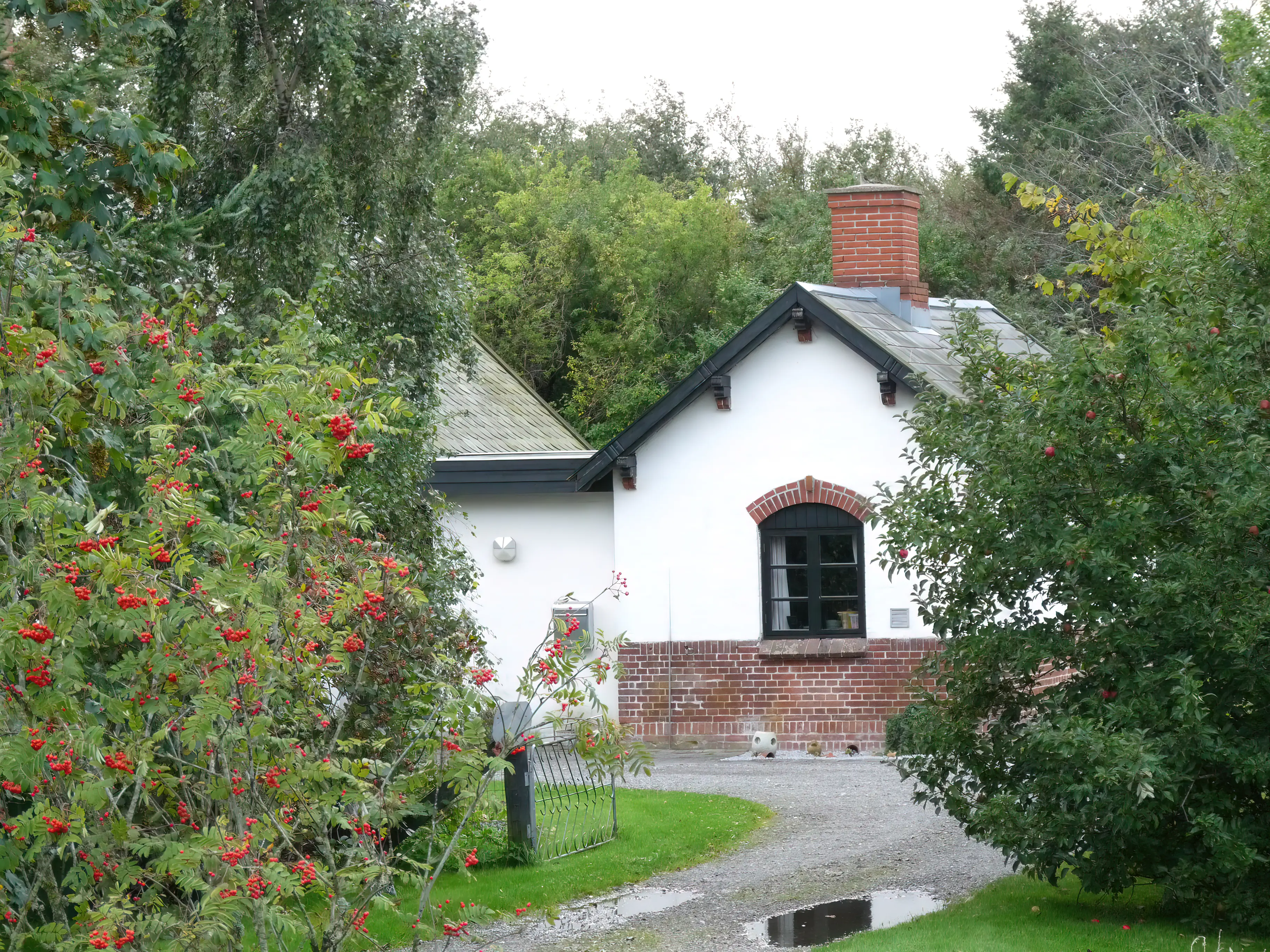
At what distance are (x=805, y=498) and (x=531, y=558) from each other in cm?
361

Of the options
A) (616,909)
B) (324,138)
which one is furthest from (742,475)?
(616,909)

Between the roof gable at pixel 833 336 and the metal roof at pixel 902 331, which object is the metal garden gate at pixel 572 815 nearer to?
the roof gable at pixel 833 336

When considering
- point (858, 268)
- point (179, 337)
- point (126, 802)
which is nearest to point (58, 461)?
point (179, 337)

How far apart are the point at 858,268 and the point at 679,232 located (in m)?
16.4

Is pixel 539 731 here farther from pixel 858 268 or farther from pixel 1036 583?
pixel 1036 583

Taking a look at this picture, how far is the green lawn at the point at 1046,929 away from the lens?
7.65 metres

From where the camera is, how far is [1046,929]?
809cm

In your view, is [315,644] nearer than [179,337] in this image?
Yes

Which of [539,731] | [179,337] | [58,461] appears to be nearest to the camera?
[58,461]

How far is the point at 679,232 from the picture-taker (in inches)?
1382

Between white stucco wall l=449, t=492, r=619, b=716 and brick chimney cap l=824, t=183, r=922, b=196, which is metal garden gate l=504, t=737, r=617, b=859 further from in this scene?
brick chimney cap l=824, t=183, r=922, b=196

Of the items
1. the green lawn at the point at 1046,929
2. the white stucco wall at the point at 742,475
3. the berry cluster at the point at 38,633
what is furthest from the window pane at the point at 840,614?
the berry cluster at the point at 38,633

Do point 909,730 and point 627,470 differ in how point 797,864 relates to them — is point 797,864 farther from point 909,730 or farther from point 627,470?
point 627,470

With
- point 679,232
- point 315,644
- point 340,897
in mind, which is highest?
point 679,232
